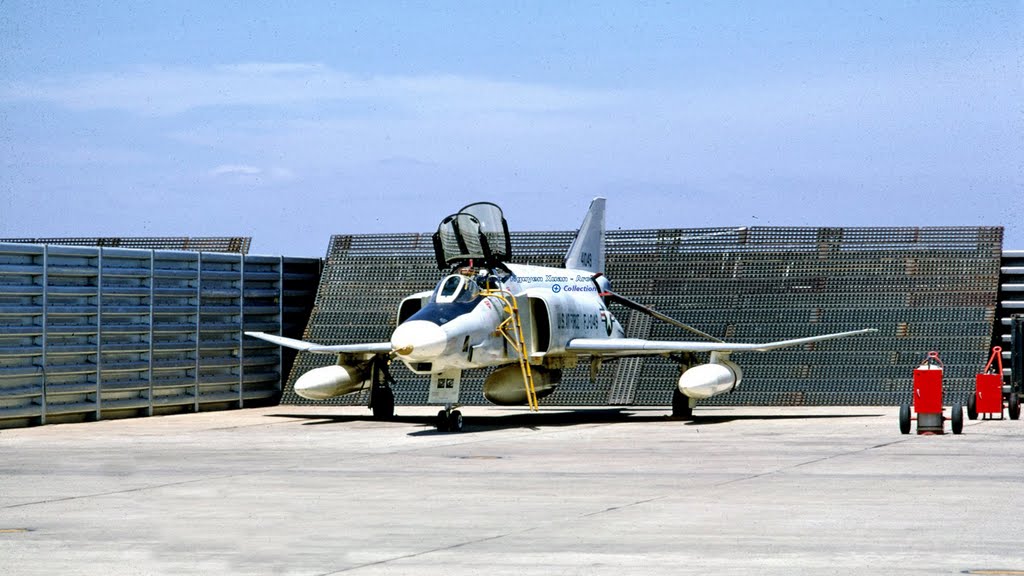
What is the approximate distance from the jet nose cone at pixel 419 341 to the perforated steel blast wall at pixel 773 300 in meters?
8.95

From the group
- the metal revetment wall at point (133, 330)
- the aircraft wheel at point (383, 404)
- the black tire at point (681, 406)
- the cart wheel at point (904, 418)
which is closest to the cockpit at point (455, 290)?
the aircraft wheel at point (383, 404)

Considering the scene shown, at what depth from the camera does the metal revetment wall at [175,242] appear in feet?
111

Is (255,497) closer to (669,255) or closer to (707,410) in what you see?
(707,410)

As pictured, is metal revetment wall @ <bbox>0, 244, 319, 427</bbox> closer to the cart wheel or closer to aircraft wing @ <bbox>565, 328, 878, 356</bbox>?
aircraft wing @ <bbox>565, 328, 878, 356</bbox>

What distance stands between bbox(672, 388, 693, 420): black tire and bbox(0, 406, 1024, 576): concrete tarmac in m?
3.31

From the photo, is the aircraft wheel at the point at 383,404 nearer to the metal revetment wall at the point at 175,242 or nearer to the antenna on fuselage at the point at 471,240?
the antenna on fuselage at the point at 471,240

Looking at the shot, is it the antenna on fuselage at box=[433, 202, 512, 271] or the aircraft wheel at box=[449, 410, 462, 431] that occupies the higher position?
the antenna on fuselage at box=[433, 202, 512, 271]

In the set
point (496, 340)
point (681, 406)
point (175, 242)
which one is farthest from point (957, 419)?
point (175, 242)

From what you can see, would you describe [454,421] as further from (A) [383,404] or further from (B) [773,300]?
(B) [773,300]

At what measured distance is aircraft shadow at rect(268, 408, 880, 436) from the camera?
82.3 ft

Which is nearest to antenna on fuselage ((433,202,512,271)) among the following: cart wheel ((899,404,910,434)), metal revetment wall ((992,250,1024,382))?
cart wheel ((899,404,910,434))

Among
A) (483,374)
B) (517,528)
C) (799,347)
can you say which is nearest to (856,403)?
(799,347)

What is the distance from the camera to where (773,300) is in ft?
104

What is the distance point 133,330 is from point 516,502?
1615 centimetres
